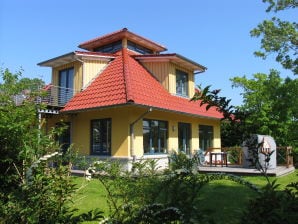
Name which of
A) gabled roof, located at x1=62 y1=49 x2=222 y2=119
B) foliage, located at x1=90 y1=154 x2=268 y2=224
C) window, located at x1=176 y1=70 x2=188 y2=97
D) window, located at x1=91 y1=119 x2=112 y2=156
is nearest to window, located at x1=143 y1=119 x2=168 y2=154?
gabled roof, located at x1=62 y1=49 x2=222 y2=119

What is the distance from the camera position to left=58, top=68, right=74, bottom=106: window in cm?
1922

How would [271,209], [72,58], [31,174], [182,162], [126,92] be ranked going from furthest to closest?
[72,58], [126,92], [182,162], [31,174], [271,209]

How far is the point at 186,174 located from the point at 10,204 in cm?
171

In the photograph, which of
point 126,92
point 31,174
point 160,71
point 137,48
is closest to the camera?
point 31,174

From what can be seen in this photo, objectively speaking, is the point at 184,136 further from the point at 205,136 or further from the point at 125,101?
the point at 125,101

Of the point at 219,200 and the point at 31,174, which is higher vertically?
the point at 31,174

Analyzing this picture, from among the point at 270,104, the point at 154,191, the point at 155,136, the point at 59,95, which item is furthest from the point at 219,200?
the point at 59,95

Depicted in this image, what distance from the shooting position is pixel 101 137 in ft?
56.6

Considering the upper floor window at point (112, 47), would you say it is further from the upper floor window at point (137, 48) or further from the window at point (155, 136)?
the window at point (155, 136)

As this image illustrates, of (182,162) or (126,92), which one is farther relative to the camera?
(126,92)

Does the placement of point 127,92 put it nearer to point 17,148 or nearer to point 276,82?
point 276,82

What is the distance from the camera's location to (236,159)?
20250 mm

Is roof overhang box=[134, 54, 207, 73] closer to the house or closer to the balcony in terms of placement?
the house

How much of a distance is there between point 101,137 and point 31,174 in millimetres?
14028
